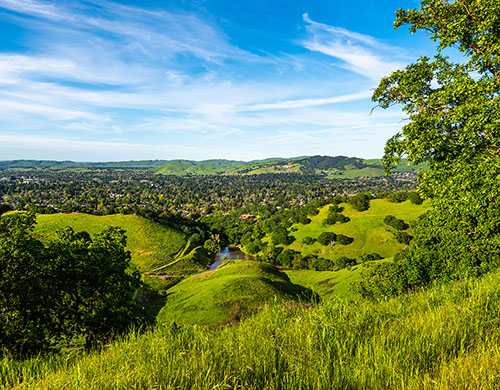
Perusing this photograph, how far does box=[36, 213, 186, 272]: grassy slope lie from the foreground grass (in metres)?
133

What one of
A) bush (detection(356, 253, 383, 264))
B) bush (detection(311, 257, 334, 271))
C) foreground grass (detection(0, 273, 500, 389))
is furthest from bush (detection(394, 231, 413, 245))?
foreground grass (detection(0, 273, 500, 389))

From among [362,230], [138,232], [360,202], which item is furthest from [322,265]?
[138,232]

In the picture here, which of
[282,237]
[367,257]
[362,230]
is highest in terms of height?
[362,230]

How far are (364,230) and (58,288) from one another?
496 ft

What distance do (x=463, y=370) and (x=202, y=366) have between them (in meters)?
3.44

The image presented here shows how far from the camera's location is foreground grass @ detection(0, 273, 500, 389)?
3311mm

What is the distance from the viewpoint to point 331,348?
14.2ft

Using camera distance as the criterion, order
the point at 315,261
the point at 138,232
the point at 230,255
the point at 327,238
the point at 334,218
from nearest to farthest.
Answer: the point at 315,261, the point at 327,238, the point at 138,232, the point at 334,218, the point at 230,255

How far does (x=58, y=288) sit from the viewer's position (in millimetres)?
17797

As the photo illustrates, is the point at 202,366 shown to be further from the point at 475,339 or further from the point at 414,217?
the point at 414,217

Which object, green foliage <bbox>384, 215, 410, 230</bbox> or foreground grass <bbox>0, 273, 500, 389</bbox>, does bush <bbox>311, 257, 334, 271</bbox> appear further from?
foreground grass <bbox>0, 273, 500, 389</bbox>

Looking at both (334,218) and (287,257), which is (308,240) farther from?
(334,218)

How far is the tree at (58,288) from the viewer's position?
595 inches

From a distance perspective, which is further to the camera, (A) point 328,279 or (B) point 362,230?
(B) point 362,230
